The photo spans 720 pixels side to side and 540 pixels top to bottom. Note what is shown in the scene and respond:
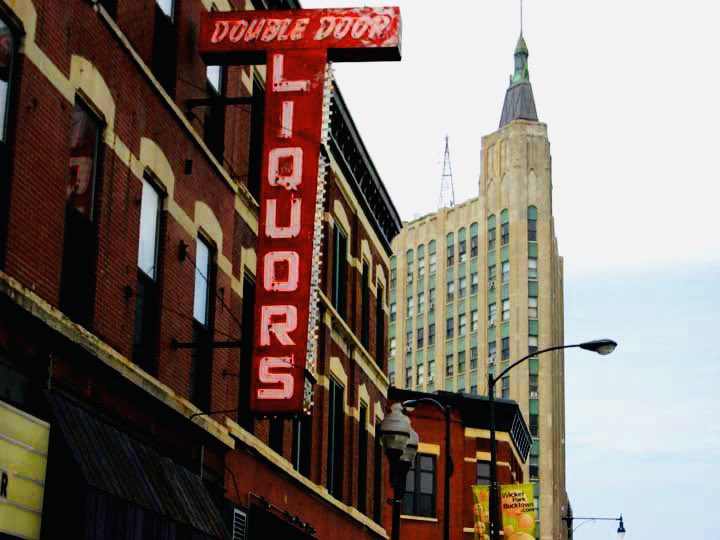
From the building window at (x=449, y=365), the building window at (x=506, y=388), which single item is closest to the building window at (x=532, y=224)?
the building window at (x=506, y=388)

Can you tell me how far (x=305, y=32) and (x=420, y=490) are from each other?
4285cm

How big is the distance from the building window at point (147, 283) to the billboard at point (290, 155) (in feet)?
5.63

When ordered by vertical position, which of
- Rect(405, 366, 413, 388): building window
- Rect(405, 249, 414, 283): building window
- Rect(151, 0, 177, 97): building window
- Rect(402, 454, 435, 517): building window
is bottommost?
Rect(402, 454, 435, 517): building window

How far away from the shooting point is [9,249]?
14742mm

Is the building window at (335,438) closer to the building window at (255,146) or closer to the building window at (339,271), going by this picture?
the building window at (339,271)

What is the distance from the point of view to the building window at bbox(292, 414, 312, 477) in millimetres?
29219

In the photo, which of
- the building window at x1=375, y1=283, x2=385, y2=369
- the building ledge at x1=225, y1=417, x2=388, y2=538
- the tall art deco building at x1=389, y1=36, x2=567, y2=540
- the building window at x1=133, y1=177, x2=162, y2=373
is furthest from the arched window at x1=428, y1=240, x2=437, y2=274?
the building window at x1=133, y1=177, x2=162, y2=373

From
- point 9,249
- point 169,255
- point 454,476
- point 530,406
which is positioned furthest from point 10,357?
point 530,406

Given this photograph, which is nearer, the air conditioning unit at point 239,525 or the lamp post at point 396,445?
the lamp post at point 396,445

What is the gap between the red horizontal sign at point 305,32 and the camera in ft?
70.2

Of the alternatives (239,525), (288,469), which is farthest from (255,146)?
(239,525)

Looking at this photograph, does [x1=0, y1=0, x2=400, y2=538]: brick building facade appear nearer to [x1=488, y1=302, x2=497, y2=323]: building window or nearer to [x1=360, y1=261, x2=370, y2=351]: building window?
[x1=360, y1=261, x2=370, y2=351]: building window

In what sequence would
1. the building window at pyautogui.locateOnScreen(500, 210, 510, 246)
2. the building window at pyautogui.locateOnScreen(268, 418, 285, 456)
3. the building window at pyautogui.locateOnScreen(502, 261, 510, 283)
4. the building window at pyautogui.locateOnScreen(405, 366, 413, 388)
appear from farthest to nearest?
the building window at pyautogui.locateOnScreen(405, 366, 413, 388), the building window at pyautogui.locateOnScreen(500, 210, 510, 246), the building window at pyautogui.locateOnScreen(502, 261, 510, 283), the building window at pyautogui.locateOnScreen(268, 418, 285, 456)

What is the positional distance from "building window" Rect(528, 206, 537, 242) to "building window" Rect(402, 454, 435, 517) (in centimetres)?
8498
